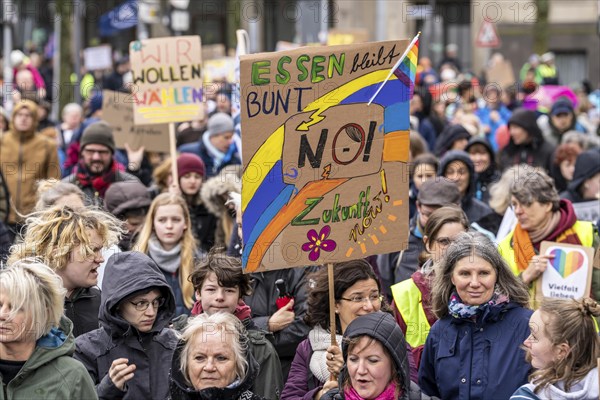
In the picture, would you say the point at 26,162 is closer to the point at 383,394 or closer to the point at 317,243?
the point at 317,243

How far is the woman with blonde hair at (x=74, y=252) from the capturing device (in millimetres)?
5891

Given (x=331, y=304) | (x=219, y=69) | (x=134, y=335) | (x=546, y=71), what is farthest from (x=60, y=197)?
(x=546, y=71)

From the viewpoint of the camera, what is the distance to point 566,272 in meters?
6.59

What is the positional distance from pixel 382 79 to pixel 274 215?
0.80m

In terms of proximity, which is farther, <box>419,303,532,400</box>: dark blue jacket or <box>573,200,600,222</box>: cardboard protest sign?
<box>573,200,600,222</box>: cardboard protest sign

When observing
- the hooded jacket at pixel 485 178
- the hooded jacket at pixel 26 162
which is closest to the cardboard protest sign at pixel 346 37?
the hooded jacket at pixel 26 162

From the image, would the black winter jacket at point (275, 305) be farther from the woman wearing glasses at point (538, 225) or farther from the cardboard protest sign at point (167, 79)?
the cardboard protest sign at point (167, 79)

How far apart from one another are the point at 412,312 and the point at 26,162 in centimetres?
545

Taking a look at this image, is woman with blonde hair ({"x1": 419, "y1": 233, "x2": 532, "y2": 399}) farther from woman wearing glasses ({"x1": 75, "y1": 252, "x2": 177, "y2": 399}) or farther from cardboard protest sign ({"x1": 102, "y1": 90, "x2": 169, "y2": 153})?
cardboard protest sign ({"x1": 102, "y1": 90, "x2": 169, "y2": 153})

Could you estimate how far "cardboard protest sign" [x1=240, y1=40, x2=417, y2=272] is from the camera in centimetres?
529

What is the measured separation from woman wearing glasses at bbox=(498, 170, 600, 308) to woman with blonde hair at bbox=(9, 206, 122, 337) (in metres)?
2.31

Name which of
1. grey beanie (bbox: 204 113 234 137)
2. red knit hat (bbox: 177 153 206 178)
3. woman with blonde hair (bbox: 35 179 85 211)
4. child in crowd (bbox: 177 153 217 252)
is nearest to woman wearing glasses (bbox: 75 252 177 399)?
woman with blonde hair (bbox: 35 179 85 211)

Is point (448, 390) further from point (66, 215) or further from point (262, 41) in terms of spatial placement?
point (262, 41)

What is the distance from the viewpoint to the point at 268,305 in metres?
6.68
